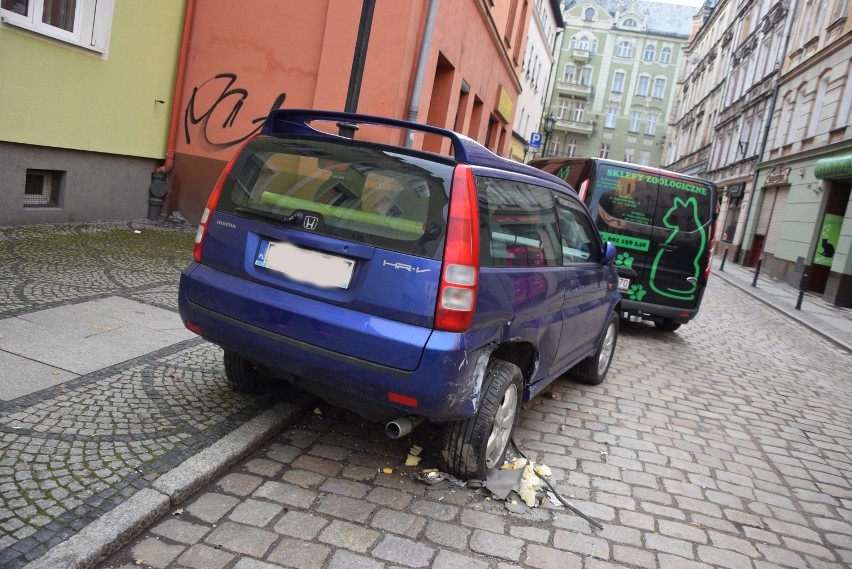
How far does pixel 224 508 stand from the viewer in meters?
3.02

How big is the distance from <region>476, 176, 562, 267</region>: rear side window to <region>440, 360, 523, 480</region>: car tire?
0.63m

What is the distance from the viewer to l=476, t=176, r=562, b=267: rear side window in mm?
3361

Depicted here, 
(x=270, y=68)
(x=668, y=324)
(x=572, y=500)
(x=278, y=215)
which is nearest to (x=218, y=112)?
(x=270, y=68)

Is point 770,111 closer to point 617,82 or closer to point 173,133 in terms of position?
point 173,133

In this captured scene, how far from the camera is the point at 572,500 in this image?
3.60 m

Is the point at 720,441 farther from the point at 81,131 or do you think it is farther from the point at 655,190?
the point at 81,131

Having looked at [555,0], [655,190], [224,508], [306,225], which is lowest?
[224,508]

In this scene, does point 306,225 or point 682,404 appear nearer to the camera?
point 306,225

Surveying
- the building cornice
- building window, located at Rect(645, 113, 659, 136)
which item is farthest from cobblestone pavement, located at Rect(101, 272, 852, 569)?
building window, located at Rect(645, 113, 659, 136)

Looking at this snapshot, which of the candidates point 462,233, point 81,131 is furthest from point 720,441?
point 81,131

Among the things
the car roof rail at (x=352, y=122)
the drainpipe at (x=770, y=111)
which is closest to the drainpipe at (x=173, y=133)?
the car roof rail at (x=352, y=122)

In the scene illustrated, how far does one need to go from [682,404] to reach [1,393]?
17.1 feet

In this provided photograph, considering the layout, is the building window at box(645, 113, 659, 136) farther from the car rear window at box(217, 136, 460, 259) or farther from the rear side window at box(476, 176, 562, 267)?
the car rear window at box(217, 136, 460, 259)

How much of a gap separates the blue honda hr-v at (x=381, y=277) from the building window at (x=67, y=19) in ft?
16.2
